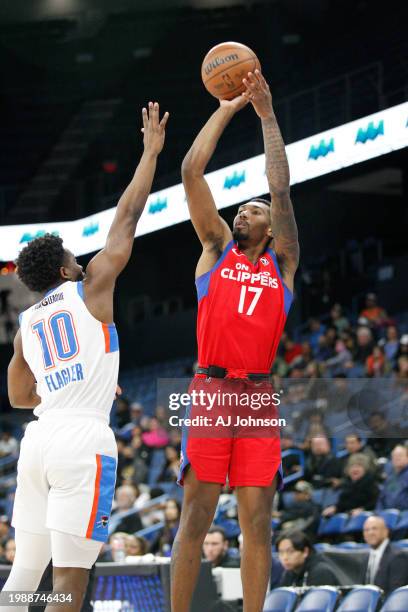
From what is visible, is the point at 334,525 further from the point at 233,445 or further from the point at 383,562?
the point at 233,445

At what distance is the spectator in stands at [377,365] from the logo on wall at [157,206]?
4.94 metres

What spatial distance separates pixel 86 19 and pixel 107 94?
177cm

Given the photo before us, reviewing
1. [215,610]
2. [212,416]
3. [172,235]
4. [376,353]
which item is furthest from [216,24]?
[212,416]

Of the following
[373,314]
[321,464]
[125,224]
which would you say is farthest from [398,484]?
[125,224]

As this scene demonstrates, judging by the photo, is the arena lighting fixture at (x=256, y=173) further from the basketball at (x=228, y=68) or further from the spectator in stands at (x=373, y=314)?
the basketball at (x=228, y=68)

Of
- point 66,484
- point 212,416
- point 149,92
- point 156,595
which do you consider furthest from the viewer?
point 149,92

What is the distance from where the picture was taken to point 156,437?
51.2ft

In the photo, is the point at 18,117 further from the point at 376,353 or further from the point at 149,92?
the point at 376,353

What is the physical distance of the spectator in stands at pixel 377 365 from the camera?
1383 centimetres

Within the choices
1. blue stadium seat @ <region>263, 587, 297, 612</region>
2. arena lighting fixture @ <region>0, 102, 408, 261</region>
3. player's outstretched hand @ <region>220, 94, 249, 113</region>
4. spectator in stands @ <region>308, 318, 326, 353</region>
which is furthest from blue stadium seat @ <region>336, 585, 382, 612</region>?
spectator in stands @ <region>308, 318, 326, 353</region>

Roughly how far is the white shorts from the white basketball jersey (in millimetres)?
92

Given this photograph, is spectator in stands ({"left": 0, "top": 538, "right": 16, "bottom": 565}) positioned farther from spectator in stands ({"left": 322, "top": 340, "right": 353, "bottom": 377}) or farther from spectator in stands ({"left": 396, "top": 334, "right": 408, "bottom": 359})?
spectator in stands ({"left": 322, "top": 340, "right": 353, "bottom": 377})

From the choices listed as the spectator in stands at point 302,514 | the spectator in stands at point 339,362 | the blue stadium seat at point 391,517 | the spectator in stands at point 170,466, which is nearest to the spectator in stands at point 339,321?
the spectator in stands at point 339,362

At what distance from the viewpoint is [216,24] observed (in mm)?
23609
